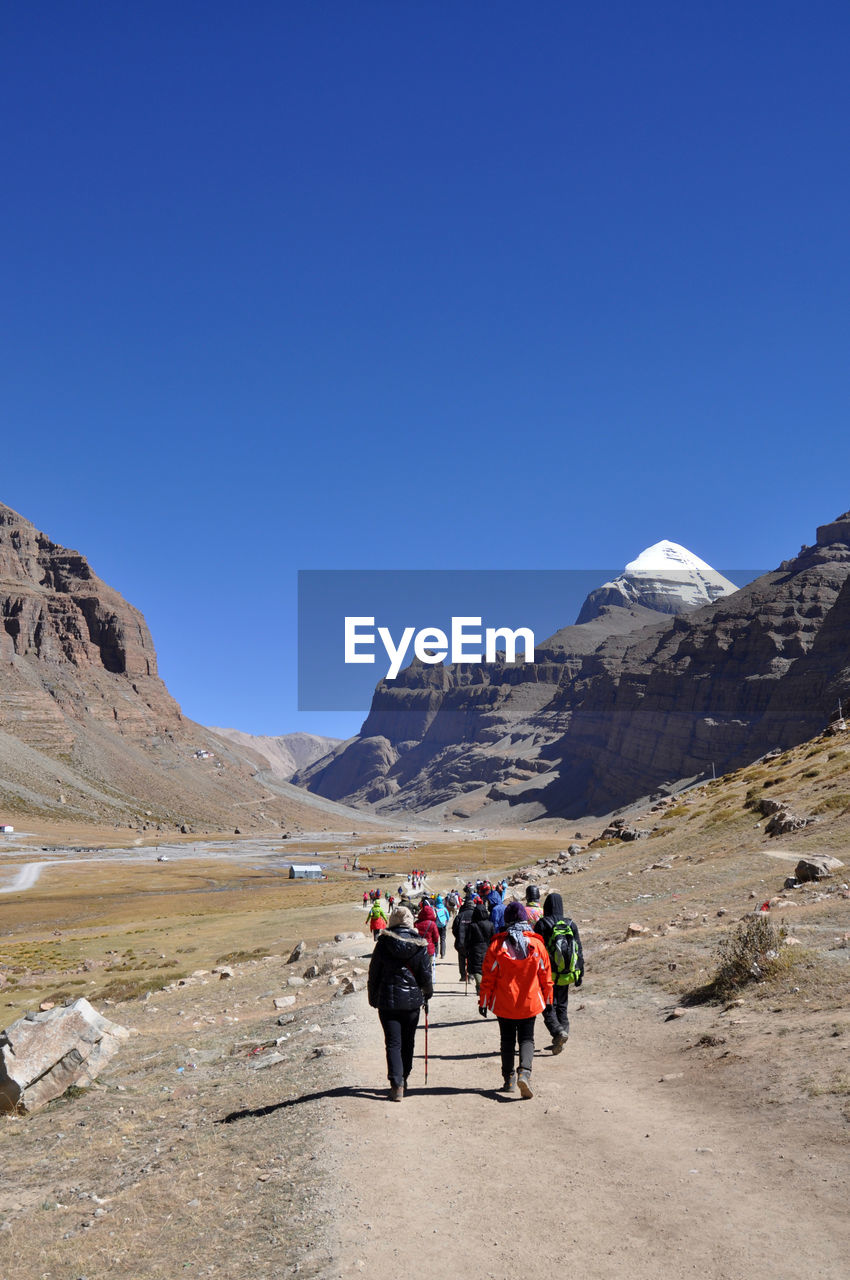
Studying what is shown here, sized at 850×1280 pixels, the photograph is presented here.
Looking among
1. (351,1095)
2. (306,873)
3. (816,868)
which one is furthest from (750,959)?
(306,873)

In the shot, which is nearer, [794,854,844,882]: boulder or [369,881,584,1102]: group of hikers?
[369,881,584,1102]: group of hikers

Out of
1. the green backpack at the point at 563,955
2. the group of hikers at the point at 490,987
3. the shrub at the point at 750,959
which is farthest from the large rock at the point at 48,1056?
the shrub at the point at 750,959

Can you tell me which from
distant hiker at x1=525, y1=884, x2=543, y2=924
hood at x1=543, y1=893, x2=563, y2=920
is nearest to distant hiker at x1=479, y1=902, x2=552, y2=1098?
hood at x1=543, y1=893, x2=563, y2=920

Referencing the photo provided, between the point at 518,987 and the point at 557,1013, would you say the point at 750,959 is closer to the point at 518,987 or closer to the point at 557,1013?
the point at 557,1013

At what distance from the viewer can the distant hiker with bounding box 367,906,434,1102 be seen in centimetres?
898

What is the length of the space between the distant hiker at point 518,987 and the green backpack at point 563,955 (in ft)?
4.43

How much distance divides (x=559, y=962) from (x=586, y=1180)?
3845 mm

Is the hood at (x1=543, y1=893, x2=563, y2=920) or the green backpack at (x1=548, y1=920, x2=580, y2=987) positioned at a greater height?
the hood at (x1=543, y1=893, x2=563, y2=920)

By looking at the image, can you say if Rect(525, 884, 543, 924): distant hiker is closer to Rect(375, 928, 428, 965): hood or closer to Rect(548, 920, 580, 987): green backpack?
Rect(548, 920, 580, 987): green backpack

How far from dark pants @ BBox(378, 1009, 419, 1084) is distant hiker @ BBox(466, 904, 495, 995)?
4813 millimetres

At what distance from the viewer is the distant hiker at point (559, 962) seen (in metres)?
10.4

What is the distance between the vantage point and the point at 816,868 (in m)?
19.0

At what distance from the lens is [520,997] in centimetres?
874

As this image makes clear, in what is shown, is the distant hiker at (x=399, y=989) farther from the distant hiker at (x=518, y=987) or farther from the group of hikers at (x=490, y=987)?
the distant hiker at (x=518, y=987)
